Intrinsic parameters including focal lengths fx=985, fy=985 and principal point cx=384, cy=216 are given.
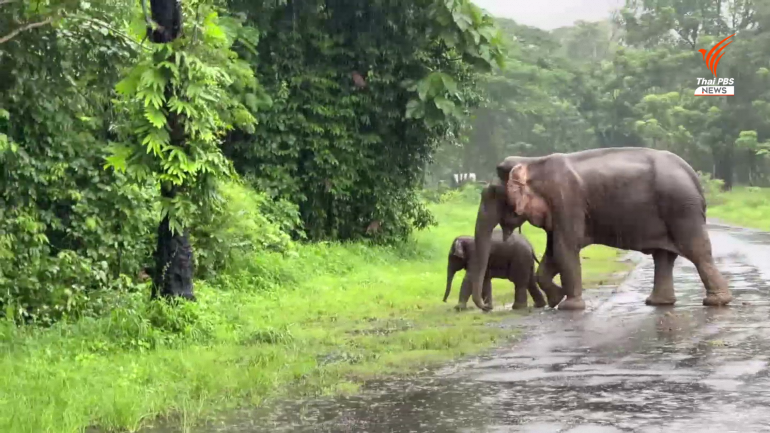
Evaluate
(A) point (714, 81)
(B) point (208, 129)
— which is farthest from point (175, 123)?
(A) point (714, 81)

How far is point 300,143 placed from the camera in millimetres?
18641

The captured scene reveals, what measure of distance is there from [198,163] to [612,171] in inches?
209

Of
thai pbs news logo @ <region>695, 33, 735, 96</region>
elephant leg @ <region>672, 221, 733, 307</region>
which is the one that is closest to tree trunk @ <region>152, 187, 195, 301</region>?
elephant leg @ <region>672, 221, 733, 307</region>

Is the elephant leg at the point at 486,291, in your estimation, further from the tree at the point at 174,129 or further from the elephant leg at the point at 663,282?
the tree at the point at 174,129

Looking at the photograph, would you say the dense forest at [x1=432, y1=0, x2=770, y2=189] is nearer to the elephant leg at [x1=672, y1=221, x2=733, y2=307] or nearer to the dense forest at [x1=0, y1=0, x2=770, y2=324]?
the dense forest at [x1=0, y1=0, x2=770, y2=324]

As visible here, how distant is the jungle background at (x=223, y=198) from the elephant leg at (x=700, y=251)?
8.90ft

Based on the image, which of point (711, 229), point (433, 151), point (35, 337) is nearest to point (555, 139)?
point (711, 229)

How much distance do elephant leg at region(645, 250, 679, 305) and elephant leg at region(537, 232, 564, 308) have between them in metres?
1.14

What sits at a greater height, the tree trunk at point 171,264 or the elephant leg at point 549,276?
the tree trunk at point 171,264

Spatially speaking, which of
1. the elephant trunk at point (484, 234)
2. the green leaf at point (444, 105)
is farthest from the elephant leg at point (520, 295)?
the green leaf at point (444, 105)

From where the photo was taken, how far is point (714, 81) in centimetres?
5475

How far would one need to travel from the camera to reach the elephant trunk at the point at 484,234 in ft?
40.2

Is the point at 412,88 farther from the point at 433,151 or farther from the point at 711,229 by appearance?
the point at 711,229

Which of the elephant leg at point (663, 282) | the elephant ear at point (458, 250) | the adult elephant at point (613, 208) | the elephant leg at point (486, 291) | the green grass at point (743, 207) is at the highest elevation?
the adult elephant at point (613, 208)
